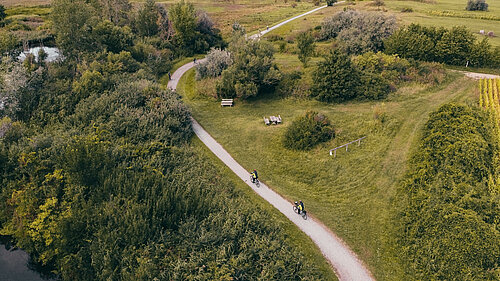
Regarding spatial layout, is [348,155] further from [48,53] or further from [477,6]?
[477,6]

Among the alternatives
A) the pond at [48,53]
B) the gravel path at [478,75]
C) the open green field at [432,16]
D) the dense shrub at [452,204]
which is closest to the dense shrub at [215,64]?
the pond at [48,53]

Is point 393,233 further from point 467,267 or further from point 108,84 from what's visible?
point 108,84

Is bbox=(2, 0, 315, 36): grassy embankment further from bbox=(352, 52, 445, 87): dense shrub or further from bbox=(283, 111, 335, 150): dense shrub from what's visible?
bbox=(283, 111, 335, 150): dense shrub

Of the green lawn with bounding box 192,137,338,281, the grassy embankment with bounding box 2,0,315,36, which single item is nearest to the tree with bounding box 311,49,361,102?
the green lawn with bounding box 192,137,338,281

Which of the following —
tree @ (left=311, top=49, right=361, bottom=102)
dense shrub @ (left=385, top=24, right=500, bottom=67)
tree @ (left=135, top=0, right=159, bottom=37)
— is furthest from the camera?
tree @ (left=135, top=0, right=159, bottom=37)

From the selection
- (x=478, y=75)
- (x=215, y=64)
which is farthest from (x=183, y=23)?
(x=478, y=75)

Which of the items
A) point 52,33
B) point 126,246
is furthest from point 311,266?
point 52,33

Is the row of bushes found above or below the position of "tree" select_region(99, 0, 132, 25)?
below
